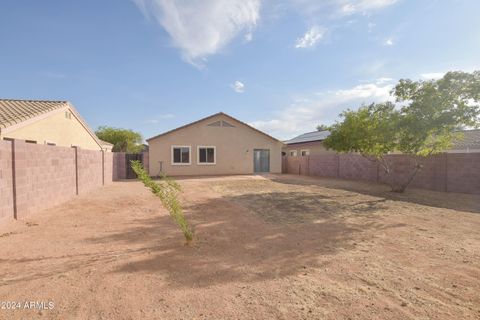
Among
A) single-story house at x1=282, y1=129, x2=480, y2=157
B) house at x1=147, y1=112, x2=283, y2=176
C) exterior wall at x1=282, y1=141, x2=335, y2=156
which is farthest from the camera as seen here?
exterior wall at x1=282, y1=141, x2=335, y2=156

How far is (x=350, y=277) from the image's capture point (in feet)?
11.6

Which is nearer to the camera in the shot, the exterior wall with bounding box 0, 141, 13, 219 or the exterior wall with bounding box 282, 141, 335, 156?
the exterior wall with bounding box 0, 141, 13, 219

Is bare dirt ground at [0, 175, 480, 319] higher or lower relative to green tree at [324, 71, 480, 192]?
lower

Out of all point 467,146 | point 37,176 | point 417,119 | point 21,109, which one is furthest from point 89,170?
point 467,146

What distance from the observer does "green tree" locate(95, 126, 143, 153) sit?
38344 millimetres

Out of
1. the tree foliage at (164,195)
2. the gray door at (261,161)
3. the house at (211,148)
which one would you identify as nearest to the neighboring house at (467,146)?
the house at (211,148)

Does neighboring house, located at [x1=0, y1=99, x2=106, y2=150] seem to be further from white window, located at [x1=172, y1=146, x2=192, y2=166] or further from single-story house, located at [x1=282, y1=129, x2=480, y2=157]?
single-story house, located at [x1=282, y1=129, x2=480, y2=157]

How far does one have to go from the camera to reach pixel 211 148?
21.3 metres

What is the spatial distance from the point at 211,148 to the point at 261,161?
5.10m

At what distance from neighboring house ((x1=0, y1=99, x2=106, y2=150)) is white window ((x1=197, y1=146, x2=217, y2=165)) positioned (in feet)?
27.0

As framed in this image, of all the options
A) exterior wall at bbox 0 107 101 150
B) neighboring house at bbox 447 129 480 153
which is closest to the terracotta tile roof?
exterior wall at bbox 0 107 101 150

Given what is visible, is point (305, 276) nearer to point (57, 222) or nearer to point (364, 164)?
point (57, 222)

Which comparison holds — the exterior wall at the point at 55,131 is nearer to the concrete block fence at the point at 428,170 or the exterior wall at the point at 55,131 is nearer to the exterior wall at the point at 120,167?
the exterior wall at the point at 120,167

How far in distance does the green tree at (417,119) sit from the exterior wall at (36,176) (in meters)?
12.0
